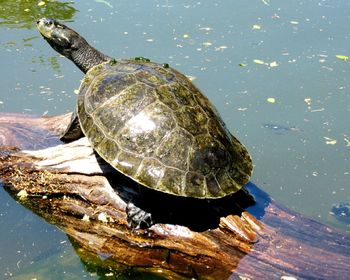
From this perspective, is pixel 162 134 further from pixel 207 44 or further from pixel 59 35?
pixel 207 44

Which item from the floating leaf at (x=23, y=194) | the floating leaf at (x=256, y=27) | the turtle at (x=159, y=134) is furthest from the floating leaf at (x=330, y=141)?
the floating leaf at (x=23, y=194)

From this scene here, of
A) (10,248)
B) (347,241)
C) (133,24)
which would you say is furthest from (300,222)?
(133,24)

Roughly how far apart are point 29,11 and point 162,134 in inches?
256

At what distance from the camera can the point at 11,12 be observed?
9289mm

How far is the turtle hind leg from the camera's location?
15.0 feet

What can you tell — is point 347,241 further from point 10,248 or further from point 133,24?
point 133,24

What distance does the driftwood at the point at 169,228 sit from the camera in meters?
3.70

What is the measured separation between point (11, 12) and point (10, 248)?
626cm

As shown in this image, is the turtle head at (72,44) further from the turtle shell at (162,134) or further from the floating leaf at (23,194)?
the floating leaf at (23,194)

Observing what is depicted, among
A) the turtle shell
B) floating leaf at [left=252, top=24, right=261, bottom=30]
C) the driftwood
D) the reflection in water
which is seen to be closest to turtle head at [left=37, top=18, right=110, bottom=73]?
the turtle shell

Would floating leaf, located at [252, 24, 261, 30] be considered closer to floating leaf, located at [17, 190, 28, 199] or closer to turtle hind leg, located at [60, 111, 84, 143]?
turtle hind leg, located at [60, 111, 84, 143]

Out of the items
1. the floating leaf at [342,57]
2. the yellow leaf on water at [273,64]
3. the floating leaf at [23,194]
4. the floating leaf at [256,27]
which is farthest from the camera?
the floating leaf at [256,27]

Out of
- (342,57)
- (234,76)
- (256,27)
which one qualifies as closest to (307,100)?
(234,76)

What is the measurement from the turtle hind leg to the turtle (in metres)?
0.24
